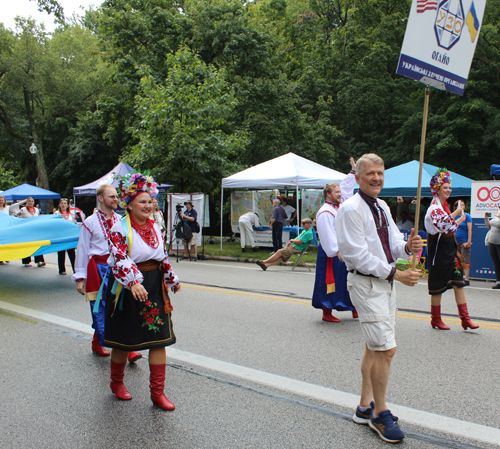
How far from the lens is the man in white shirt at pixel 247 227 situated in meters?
17.1

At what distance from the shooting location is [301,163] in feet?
54.4

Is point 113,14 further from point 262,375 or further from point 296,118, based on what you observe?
point 262,375

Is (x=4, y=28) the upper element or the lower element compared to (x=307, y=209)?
upper

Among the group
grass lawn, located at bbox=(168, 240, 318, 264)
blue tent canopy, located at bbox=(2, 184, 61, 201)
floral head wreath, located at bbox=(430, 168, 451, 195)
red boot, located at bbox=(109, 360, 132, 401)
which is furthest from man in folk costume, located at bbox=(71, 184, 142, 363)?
blue tent canopy, located at bbox=(2, 184, 61, 201)

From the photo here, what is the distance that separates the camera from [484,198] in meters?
10.8

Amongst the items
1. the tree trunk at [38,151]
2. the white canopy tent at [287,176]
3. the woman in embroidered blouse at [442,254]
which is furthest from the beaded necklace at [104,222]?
the tree trunk at [38,151]

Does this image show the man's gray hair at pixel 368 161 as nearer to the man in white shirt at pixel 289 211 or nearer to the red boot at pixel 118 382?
the red boot at pixel 118 382

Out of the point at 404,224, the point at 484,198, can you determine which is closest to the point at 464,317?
the point at 484,198

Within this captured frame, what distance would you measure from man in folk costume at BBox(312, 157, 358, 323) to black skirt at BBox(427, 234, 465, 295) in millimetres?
1093

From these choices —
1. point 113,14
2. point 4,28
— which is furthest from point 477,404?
point 4,28

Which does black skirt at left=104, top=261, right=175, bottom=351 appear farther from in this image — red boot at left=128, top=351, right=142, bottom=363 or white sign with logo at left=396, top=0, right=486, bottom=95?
white sign with logo at left=396, top=0, right=486, bottom=95

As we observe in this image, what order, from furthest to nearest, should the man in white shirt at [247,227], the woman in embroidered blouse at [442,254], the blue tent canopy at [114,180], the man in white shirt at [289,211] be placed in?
1. the blue tent canopy at [114,180]
2. the man in white shirt at [289,211]
3. the man in white shirt at [247,227]
4. the woman in embroidered blouse at [442,254]

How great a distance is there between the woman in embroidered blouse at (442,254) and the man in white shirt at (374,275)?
→ 8.95 ft

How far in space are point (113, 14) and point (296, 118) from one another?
36.0 feet
